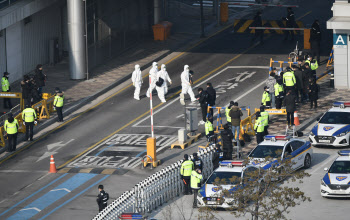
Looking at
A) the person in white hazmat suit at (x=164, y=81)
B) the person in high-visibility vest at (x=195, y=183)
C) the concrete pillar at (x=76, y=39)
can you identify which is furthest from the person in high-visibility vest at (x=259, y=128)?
the concrete pillar at (x=76, y=39)

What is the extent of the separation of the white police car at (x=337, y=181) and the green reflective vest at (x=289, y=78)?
35.2ft

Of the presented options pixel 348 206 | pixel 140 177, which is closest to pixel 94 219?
pixel 140 177

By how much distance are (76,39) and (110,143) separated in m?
11.0

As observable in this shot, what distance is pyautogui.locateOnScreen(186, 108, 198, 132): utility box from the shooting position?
42.4 m

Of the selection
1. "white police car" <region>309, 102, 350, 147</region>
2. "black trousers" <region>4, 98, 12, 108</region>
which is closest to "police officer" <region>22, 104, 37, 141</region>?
"black trousers" <region>4, 98, 12, 108</region>

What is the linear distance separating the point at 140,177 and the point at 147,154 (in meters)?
→ 1.39

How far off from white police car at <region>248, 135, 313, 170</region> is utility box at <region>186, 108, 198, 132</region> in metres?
5.57

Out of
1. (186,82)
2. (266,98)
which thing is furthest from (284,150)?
(186,82)

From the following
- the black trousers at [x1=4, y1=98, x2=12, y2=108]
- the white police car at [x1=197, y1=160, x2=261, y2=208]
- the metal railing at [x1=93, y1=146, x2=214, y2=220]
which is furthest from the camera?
the black trousers at [x1=4, y1=98, x2=12, y2=108]

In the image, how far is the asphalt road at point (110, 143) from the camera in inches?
1433

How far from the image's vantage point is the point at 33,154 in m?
41.8

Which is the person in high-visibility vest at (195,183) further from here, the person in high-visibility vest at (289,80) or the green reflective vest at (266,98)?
the person in high-visibility vest at (289,80)

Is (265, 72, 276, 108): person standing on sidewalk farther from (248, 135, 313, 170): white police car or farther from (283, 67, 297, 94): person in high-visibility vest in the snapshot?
(248, 135, 313, 170): white police car

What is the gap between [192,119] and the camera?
139ft
